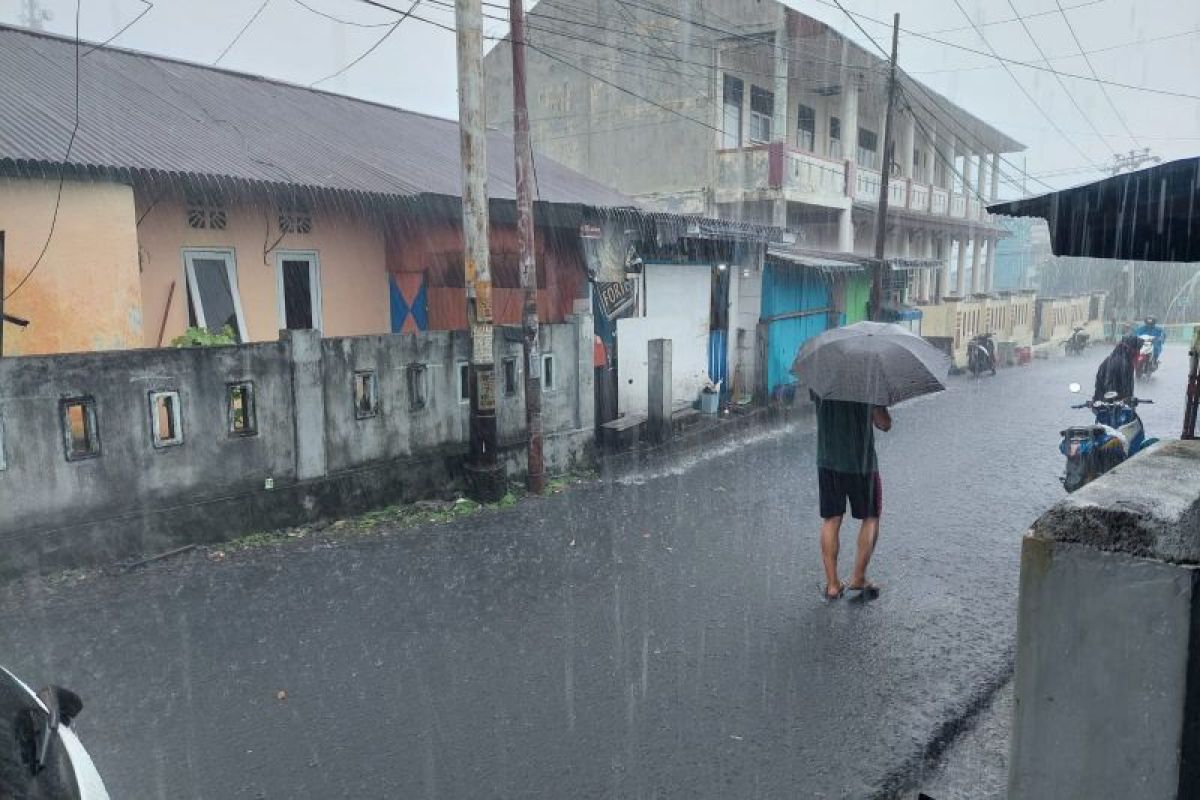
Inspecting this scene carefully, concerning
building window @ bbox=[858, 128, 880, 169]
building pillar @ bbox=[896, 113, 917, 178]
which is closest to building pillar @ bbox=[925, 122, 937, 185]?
building pillar @ bbox=[896, 113, 917, 178]

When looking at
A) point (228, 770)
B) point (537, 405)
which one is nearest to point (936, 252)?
point (537, 405)

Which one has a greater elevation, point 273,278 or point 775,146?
point 775,146

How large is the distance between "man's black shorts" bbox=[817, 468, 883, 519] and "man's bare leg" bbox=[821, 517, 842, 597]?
6 cm

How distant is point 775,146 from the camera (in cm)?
1792

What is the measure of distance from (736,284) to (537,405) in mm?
6957

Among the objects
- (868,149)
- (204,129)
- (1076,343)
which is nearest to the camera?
(204,129)

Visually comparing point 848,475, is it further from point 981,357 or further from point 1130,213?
point 981,357

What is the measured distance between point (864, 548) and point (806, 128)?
20.7 m

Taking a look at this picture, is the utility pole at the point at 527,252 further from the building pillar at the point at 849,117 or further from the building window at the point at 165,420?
→ the building pillar at the point at 849,117

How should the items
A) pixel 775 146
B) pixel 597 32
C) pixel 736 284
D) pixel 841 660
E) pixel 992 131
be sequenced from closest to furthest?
pixel 841 660 < pixel 736 284 < pixel 775 146 < pixel 597 32 < pixel 992 131

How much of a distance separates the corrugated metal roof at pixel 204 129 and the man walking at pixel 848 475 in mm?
6315

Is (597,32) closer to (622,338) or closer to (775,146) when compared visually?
(775,146)

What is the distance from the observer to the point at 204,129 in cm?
943

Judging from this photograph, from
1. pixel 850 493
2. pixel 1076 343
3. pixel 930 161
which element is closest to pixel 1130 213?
pixel 850 493
